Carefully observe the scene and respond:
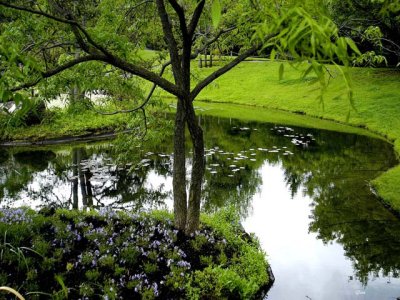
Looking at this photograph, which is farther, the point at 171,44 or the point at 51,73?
the point at 171,44

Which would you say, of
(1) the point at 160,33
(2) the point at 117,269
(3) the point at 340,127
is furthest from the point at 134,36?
(3) the point at 340,127

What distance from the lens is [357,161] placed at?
2025 cm

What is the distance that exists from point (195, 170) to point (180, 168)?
0.40 meters

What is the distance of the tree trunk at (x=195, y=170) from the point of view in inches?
328

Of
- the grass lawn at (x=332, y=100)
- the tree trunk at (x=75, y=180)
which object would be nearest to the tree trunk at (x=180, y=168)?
the tree trunk at (x=75, y=180)

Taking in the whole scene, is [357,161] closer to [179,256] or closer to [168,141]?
[168,141]

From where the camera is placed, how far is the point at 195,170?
28.9 ft

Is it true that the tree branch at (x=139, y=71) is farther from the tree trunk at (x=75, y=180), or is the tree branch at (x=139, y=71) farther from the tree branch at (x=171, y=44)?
the tree trunk at (x=75, y=180)

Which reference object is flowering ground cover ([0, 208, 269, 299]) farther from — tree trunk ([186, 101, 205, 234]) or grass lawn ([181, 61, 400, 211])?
grass lawn ([181, 61, 400, 211])

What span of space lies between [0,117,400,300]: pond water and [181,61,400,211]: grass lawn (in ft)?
6.02

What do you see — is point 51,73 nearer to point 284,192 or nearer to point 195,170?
point 195,170

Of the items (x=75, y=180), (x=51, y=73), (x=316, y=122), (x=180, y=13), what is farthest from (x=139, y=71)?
(x=316, y=122)

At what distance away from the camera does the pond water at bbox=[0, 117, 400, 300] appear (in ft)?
34.8

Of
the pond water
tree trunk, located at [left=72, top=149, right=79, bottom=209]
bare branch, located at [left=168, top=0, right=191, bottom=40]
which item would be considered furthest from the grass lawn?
bare branch, located at [left=168, top=0, right=191, bottom=40]
